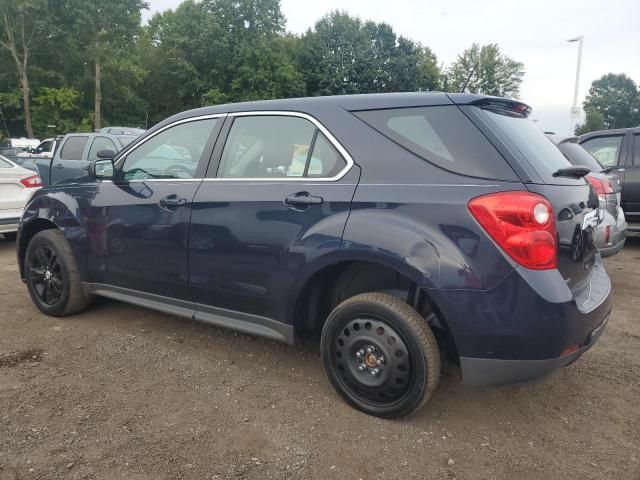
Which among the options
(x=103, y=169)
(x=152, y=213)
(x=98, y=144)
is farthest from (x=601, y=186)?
(x=98, y=144)

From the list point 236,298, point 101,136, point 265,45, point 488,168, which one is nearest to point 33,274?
point 236,298

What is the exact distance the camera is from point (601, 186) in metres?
5.07

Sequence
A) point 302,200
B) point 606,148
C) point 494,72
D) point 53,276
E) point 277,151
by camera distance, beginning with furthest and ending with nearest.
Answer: point 494,72, point 606,148, point 53,276, point 277,151, point 302,200

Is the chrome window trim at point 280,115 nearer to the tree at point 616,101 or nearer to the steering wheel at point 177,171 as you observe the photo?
the steering wheel at point 177,171

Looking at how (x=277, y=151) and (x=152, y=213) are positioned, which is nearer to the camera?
(x=277, y=151)

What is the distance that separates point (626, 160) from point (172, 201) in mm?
7026

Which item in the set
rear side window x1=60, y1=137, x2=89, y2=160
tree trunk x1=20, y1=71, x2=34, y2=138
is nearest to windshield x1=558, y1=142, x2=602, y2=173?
rear side window x1=60, y1=137, x2=89, y2=160

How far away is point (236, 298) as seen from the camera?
117 inches

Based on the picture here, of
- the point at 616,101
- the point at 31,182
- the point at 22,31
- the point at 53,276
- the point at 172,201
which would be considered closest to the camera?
the point at 172,201

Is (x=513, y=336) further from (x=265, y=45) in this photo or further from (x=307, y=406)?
(x=265, y=45)

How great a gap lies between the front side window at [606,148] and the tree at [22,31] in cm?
2746

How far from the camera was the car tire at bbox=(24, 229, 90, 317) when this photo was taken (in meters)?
3.85

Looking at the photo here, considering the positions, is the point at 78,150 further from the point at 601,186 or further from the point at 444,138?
the point at 444,138

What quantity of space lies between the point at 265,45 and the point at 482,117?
1499 inches
